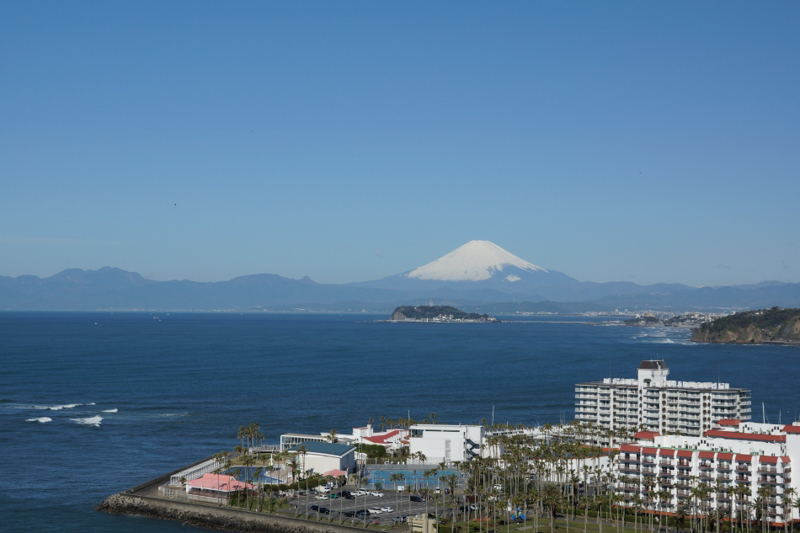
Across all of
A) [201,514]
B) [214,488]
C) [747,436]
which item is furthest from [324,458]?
[747,436]

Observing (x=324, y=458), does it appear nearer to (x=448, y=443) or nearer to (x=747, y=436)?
(x=448, y=443)

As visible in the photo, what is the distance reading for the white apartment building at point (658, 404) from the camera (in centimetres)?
6344

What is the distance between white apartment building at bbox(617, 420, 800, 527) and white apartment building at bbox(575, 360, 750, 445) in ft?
49.3

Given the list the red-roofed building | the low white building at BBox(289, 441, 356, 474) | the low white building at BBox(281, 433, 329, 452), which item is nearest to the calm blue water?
the red-roofed building

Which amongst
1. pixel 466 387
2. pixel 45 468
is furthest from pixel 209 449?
pixel 466 387

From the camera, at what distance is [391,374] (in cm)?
10975

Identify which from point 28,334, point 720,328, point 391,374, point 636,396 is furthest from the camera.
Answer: point 720,328

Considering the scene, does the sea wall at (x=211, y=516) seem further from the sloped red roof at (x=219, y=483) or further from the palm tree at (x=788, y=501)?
the palm tree at (x=788, y=501)

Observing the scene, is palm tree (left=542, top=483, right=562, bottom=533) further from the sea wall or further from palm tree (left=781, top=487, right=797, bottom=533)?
palm tree (left=781, top=487, right=797, bottom=533)

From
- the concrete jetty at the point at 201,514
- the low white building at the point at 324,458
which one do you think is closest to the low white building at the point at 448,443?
the low white building at the point at 324,458

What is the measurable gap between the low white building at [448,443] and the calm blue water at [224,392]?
479 inches

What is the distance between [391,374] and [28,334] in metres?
112

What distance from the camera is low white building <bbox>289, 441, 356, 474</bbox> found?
5088 centimetres

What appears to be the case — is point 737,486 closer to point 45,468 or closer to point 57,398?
point 45,468
